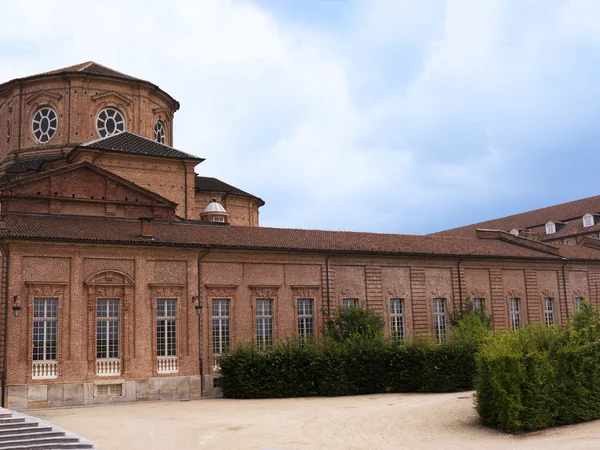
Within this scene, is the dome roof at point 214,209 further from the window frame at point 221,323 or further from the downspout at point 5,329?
the downspout at point 5,329

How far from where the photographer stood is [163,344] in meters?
30.7

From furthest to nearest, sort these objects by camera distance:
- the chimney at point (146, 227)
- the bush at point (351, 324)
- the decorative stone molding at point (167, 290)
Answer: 1. the bush at point (351, 324)
2. the chimney at point (146, 227)
3. the decorative stone molding at point (167, 290)

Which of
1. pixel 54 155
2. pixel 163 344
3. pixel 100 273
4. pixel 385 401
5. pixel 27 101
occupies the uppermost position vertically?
pixel 27 101

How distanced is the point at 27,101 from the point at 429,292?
2624 centimetres

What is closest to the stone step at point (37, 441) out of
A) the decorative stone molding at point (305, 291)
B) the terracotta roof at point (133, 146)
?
the decorative stone molding at point (305, 291)

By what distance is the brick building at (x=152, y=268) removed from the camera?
28625 millimetres

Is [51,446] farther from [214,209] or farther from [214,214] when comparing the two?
[214,209]

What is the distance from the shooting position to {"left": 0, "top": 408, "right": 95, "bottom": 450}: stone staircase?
17.3m

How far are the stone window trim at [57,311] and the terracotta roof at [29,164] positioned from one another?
1285 centimetres

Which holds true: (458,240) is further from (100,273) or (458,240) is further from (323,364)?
(100,273)

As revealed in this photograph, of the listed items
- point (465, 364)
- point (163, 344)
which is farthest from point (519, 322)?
point (163, 344)

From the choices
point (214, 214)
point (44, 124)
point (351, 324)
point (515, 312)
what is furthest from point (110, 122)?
point (515, 312)

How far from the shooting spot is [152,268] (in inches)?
1216

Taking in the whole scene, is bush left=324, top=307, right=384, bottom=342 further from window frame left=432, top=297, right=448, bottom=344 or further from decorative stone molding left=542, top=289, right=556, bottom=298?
decorative stone molding left=542, top=289, right=556, bottom=298
